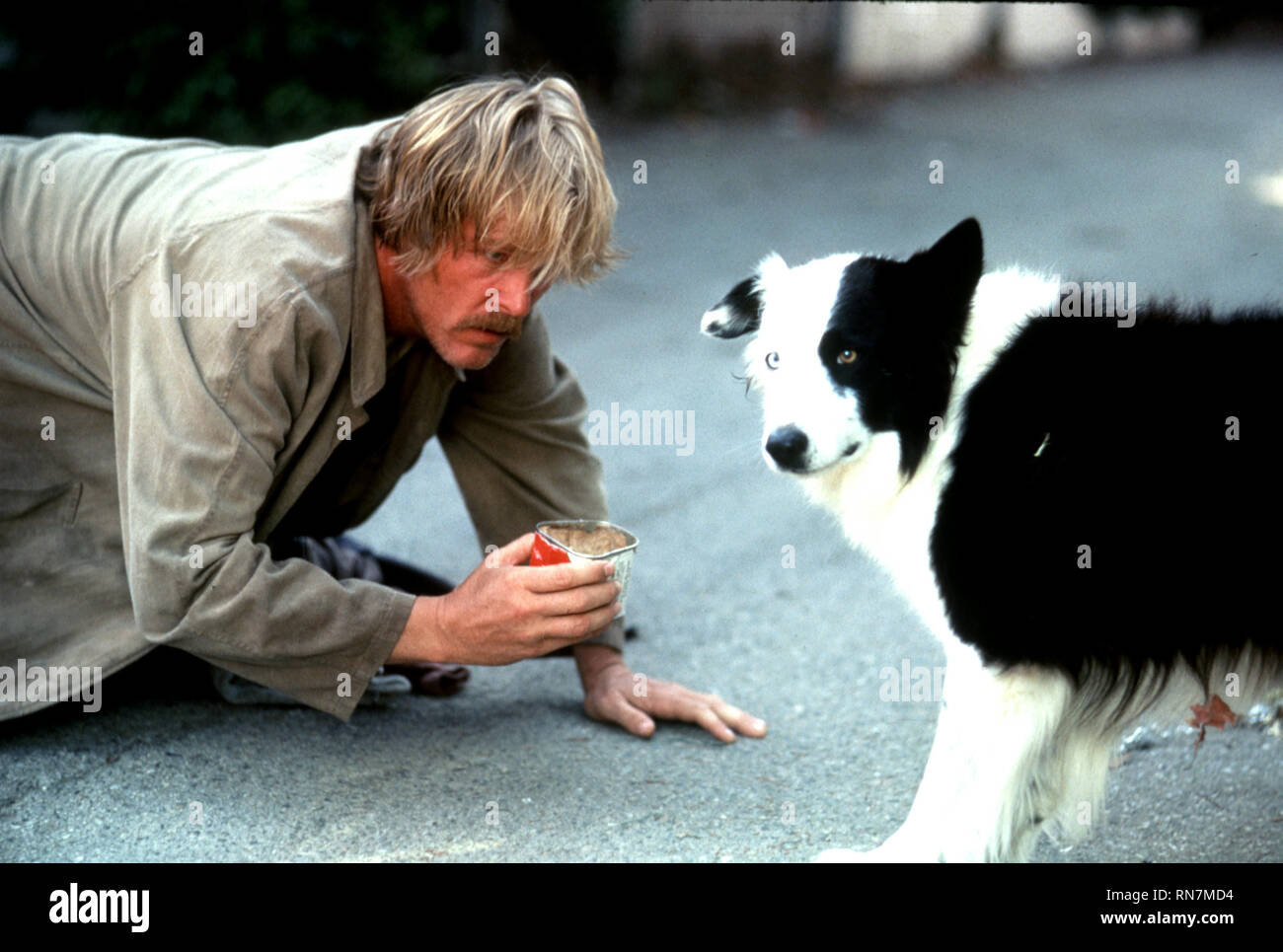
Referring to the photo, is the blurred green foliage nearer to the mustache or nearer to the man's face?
the man's face

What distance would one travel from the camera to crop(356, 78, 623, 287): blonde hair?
254 centimetres

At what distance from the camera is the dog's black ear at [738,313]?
112 inches

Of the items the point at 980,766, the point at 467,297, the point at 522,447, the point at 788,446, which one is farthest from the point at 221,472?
the point at 980,766

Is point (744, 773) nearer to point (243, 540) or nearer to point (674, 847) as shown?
point (674, 847)

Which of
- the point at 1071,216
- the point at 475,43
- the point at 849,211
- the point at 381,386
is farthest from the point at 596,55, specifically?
the point at 381,386

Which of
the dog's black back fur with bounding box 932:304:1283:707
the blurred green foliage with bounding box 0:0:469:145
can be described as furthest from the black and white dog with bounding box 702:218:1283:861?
the blurred green foliage with bounding box 0:0:469:145

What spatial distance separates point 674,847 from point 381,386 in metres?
1.18

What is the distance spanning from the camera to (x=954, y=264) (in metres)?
2.50

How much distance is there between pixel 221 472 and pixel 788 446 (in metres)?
1.09

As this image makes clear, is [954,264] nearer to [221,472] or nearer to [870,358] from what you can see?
[870,358]

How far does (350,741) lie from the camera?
3.03m

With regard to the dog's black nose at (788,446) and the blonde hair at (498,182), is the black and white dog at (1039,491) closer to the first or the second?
the dog's black nose at (788,446)

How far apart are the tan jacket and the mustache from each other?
0.20 meters
